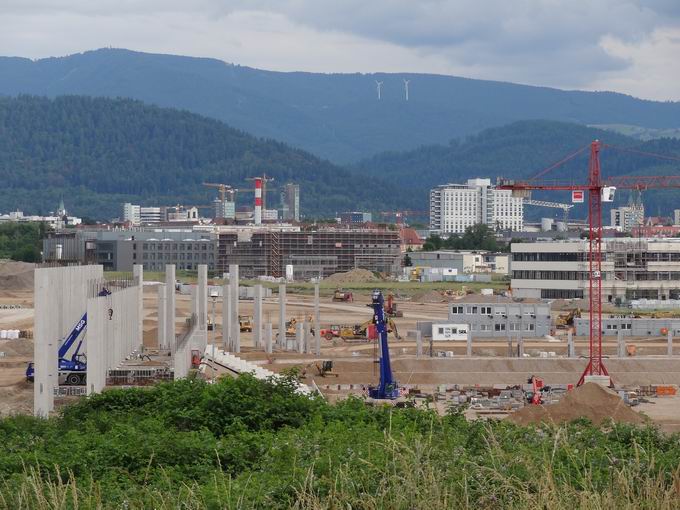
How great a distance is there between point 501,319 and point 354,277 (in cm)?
7639

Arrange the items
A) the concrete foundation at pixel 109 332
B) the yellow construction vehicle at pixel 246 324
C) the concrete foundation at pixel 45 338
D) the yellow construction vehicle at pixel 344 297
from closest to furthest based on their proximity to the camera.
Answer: the concrete foundation at pixel 45 338 → the concrete foundation at pixel 109 332 → the yellow construction vehicle at pixel 246 324 → the yellow construction vehicle at pixel 344 297

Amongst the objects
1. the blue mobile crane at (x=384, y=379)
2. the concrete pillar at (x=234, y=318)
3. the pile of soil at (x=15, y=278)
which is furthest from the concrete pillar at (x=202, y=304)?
the pile of soil at (x=15, y=278)

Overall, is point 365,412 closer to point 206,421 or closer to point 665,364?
point 206,421

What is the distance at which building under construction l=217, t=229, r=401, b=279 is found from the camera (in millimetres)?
165000

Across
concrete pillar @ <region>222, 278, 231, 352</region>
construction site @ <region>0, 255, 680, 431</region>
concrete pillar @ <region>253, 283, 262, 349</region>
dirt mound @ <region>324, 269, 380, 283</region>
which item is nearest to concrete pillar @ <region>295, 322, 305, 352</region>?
construction site @ <region>0, 255, 680, 431</region>

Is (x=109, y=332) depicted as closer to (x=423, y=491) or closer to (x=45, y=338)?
(x=45, y=338)

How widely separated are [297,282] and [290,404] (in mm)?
127205

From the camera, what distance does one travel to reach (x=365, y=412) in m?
28.1

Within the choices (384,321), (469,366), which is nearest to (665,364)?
(469,366)

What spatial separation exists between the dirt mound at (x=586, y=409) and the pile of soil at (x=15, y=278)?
316 ft

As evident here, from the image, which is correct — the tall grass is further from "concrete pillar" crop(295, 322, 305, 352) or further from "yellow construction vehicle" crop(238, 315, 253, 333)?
"yellow construction vehicle" crop(238, 315, 253, 333)

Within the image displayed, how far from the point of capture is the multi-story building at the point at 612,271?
107m

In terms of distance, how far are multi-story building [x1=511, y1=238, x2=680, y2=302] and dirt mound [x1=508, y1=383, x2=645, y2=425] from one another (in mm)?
67139

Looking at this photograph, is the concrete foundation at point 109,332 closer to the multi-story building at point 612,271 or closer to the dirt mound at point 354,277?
the multi-story building at point 612,271
